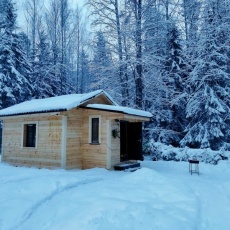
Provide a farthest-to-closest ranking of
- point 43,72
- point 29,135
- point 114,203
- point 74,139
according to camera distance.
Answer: point 43,72, point 29,135, point 74,139, point 114,203

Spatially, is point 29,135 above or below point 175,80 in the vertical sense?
below

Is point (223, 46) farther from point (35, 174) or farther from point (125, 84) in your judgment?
point (35, 174)

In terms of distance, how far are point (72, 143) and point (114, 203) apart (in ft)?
19.2

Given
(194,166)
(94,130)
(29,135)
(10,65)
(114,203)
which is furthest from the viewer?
(10,65)

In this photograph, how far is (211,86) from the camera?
1541 cm

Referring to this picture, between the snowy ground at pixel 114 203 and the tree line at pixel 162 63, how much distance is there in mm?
7627

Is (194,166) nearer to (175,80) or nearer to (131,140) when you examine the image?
(131,140)

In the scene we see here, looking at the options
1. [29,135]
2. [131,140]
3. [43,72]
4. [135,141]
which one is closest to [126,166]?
[135,141]

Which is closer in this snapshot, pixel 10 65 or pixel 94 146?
pixel 94 146

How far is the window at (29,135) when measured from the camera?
12141 millimetres

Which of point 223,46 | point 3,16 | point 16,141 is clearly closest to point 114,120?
point 16,141

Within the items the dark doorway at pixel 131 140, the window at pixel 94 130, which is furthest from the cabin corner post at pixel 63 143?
the dark doorway at pixel 131 140

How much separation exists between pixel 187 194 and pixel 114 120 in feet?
17.1

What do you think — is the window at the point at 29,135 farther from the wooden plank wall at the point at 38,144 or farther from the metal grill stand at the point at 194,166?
the metal grill stand at the point at 194,166
